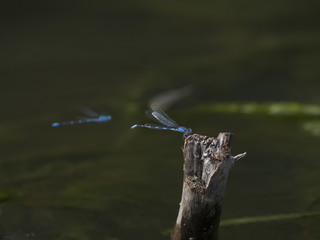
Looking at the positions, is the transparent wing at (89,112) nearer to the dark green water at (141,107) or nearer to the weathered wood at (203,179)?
the dark green water at (141,107)

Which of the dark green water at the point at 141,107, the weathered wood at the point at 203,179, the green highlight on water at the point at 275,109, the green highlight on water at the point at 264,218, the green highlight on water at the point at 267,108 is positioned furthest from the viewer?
the green highlight on water at the point at 267,108

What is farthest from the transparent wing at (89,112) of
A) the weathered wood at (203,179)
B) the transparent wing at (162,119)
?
the weathered wood at (203,179)

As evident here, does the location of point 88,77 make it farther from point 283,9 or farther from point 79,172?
point 283,9

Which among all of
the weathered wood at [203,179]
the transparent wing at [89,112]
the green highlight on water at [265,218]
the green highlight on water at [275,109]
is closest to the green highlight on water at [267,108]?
the green highlight on water at [275,109]

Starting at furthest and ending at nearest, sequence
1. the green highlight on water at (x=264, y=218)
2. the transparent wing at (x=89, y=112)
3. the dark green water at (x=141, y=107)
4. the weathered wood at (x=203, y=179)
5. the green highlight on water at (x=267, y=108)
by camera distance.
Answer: the transparent wing at (x=89, y=112) → the green highlight on water at (x=267, y=108) → the dark green water at (x=141, y=107) → the green highlight on water at (x=264, y=218) → the weathered wood at (x=203, y=179)

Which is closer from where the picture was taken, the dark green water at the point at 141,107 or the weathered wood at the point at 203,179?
the weathered wood at the point at 203,179

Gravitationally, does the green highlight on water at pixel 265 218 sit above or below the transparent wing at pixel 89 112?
below

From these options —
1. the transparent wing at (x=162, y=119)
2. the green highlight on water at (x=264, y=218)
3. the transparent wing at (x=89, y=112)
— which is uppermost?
the transparent wing at (x=89, y=112)
